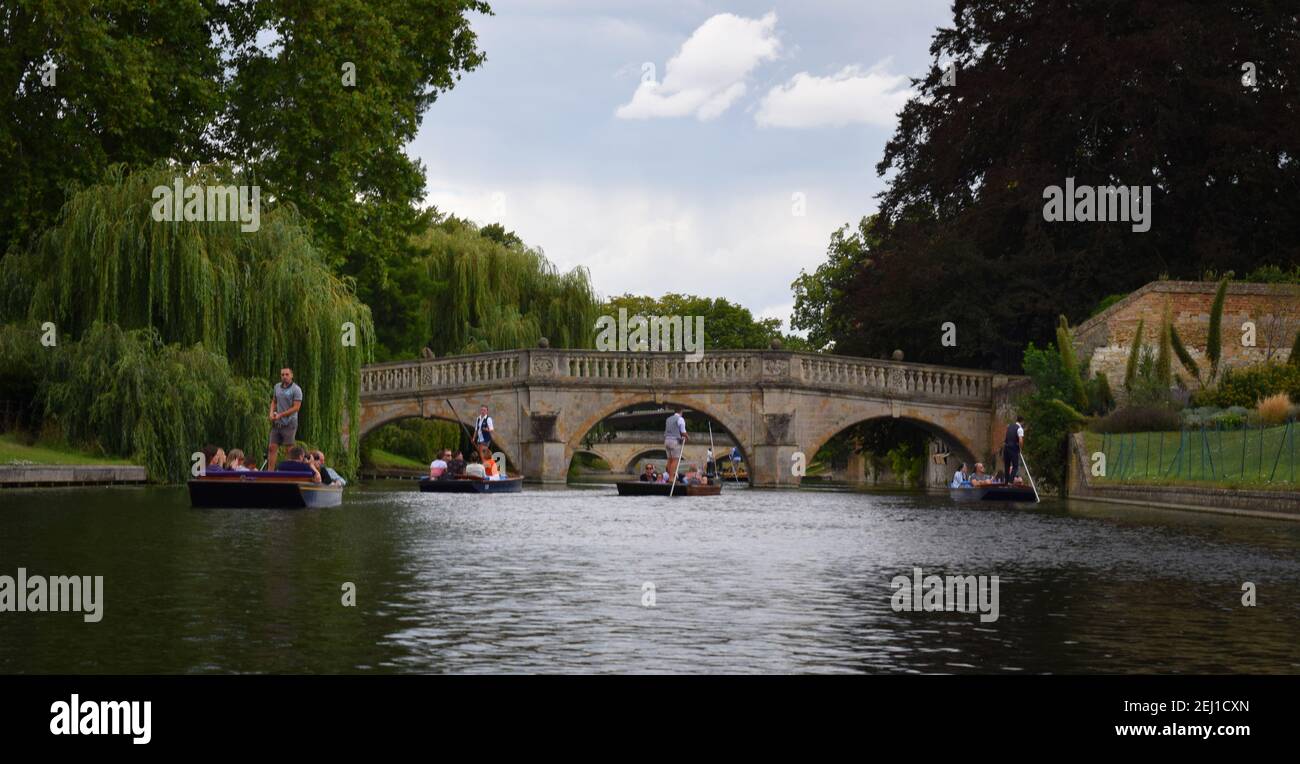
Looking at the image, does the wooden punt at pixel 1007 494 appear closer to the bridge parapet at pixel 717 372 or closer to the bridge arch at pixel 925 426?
the bridge arch at pixel 925 426

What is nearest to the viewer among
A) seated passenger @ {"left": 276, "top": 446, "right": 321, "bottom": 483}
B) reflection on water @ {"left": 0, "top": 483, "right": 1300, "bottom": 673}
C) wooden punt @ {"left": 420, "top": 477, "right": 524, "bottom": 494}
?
reflection on water @ {"left": 0, "top": 483, "right": 1300, "bottom": 673}

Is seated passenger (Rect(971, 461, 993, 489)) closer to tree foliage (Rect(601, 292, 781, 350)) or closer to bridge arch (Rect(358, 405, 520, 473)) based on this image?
bridge arch (Rect(358, 405, 520, 473))

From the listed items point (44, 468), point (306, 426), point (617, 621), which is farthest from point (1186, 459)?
point (617, 621)

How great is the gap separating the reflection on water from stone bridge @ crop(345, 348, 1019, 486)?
20.1m

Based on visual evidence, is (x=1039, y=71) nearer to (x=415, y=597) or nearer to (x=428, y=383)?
(x=428, y=383)

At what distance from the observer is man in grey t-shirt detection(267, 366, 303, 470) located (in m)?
23.8

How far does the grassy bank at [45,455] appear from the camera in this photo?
1030 inches

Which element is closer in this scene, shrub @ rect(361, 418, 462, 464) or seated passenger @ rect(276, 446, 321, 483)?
seated passenger @ rect(276, 446, 321, 483)

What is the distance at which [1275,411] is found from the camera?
27328 mm

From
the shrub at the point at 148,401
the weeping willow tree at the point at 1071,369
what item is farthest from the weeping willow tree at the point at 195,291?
the weeping willow tree at the point at 1071,369

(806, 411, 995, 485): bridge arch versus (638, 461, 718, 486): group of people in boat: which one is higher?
(806, 411, 995, 485): bridge arch

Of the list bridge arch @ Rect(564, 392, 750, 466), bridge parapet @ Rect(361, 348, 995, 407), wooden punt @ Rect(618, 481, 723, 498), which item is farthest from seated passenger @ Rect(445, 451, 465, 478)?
bridge arch @ Rect(564, 392, 750, 466)

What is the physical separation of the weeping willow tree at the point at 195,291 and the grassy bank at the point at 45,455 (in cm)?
35

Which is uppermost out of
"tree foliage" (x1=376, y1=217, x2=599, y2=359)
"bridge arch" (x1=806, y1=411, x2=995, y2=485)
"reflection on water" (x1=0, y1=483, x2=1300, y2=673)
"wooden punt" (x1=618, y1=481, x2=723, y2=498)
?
"tree foliage" (x1=376, y1=217, x2=599, y2=359)
